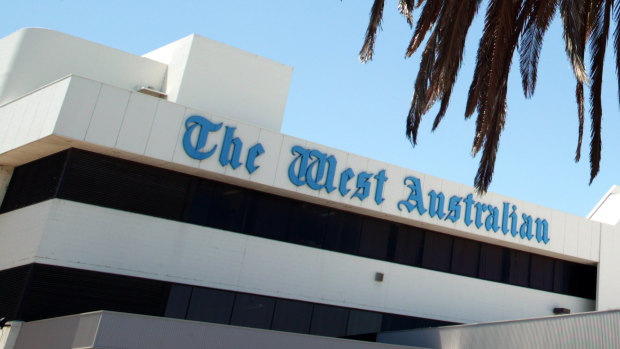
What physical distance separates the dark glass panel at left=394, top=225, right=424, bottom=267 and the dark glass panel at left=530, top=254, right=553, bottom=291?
5084 mm

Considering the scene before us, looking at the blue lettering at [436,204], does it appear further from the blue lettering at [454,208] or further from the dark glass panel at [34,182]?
the dark glass panel at [34,182]

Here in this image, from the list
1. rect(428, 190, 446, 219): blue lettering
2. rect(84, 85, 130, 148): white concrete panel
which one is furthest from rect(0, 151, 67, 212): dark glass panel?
rect(428, 190, 446, 219): blue lettering

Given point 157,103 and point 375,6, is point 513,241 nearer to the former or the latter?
point 157,103

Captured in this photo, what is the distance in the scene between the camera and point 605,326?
13680 mm

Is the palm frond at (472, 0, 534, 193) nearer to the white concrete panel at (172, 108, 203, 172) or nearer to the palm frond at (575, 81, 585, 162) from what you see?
the palm frond at (575, 81, 585, 162)

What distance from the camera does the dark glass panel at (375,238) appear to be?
69.3ft

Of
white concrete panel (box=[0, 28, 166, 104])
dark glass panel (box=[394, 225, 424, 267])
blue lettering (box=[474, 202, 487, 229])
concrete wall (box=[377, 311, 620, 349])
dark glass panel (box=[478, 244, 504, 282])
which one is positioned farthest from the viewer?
dark glass panel (box=[478, 244, 504, 282])

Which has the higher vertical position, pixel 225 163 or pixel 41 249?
pixel 225 163

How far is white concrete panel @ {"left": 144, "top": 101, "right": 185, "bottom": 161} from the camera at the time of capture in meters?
17.6

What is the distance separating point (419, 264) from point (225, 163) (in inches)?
303

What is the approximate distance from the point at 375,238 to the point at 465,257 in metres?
3.76

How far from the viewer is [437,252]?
22.5m

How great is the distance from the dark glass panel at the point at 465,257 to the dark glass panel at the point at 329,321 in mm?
4610

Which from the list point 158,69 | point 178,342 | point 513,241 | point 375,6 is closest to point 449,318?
point 513,241
